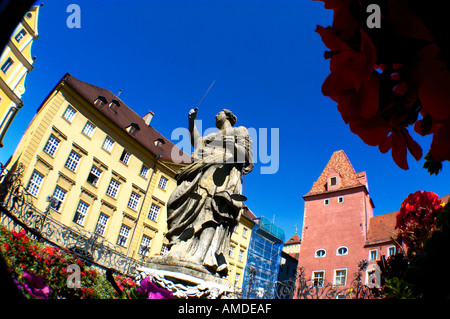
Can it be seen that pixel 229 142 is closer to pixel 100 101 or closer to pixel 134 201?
pixel 134 201

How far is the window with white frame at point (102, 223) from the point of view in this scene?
2755 centimetres

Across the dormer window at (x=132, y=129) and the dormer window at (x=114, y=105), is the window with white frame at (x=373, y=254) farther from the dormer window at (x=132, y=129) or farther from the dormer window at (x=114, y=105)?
the dormer window at (x=114, y=105)

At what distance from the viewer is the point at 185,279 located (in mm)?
3621

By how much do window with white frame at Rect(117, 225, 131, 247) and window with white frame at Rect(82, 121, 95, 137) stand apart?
380 inches

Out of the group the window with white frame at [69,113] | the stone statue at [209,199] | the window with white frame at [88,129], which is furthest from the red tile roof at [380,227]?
the window with white frame at [69,113]

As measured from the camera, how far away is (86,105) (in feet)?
92.1

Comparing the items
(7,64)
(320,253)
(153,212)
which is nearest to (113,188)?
(153,212)

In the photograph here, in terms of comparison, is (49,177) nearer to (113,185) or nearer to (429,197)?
(113,185)

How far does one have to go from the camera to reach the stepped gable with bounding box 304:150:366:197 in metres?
35.7

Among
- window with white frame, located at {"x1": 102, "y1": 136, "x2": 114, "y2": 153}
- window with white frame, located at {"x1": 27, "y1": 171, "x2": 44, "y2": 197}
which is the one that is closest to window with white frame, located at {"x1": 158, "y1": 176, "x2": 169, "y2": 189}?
window with white frame, located at {"x1": 102, "y1": 136, "x2": 114, "y2": 153}

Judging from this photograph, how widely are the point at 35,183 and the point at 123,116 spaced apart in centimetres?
1311

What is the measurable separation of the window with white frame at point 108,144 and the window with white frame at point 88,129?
5.13 feet

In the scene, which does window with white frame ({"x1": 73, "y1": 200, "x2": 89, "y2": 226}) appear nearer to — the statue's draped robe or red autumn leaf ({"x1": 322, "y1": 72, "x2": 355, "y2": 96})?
the statue's draped robe
